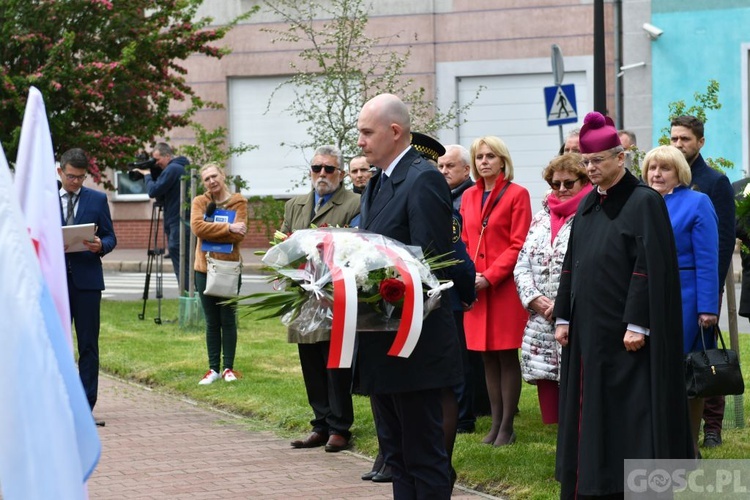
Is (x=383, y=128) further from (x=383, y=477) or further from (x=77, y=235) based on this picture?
(x=77, y=235)

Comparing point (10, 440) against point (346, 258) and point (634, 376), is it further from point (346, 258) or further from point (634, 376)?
point (634, 376)

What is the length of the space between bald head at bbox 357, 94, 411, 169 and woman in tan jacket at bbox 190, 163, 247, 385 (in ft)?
18.4

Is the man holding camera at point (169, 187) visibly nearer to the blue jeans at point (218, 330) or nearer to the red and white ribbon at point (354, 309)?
the blue jeans at point (218, 330)

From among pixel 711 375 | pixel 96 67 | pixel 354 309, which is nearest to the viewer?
pixel 354 309

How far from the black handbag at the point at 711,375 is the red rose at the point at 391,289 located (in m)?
2.52

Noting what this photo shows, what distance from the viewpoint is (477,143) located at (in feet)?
26.9

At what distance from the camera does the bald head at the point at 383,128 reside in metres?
5.42

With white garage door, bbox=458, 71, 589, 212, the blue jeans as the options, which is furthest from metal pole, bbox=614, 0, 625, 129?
the blue jeans

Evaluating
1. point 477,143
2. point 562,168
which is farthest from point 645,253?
point 477,143

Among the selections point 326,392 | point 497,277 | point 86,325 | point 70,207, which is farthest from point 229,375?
point 497,277

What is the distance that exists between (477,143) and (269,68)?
20.4 m

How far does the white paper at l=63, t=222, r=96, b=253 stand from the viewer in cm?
859

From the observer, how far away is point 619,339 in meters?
5.61

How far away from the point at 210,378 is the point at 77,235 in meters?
2.70
